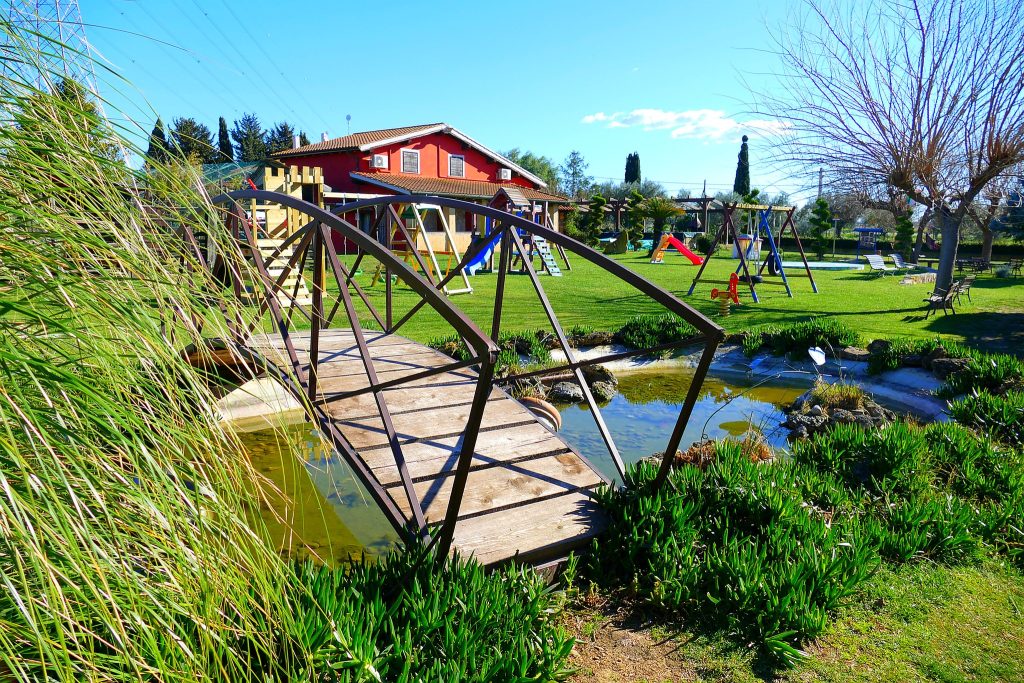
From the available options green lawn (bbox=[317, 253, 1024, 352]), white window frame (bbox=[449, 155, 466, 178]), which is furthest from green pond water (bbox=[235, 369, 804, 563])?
white window frame (bbox=[449, 155, 466, 178])

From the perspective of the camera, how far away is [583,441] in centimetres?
710

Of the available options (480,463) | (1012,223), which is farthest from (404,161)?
(480,463)

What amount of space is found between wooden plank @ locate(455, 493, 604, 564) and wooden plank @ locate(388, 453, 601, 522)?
7 cm

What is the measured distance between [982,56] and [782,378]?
22.8 feet

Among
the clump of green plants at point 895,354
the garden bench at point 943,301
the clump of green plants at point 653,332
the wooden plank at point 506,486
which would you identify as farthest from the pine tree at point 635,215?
the wooden plank at point 506,486

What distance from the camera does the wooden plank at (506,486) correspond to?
3.78 meters

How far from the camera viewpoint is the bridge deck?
364cm

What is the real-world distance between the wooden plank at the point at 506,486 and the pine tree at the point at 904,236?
31.7 m

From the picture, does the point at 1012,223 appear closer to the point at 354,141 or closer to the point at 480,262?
the point at 480,262

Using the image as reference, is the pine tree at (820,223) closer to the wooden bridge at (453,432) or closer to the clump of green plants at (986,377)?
the clump of green plants at (986,377)

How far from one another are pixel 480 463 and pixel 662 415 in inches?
169

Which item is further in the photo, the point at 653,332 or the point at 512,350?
the point at 653,332

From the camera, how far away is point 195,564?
1.51 m

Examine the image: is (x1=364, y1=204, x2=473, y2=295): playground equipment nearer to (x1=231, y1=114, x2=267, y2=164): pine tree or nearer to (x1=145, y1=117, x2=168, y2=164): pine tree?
(x1=145, y1=117, x2=168, y2=164): pine tree
